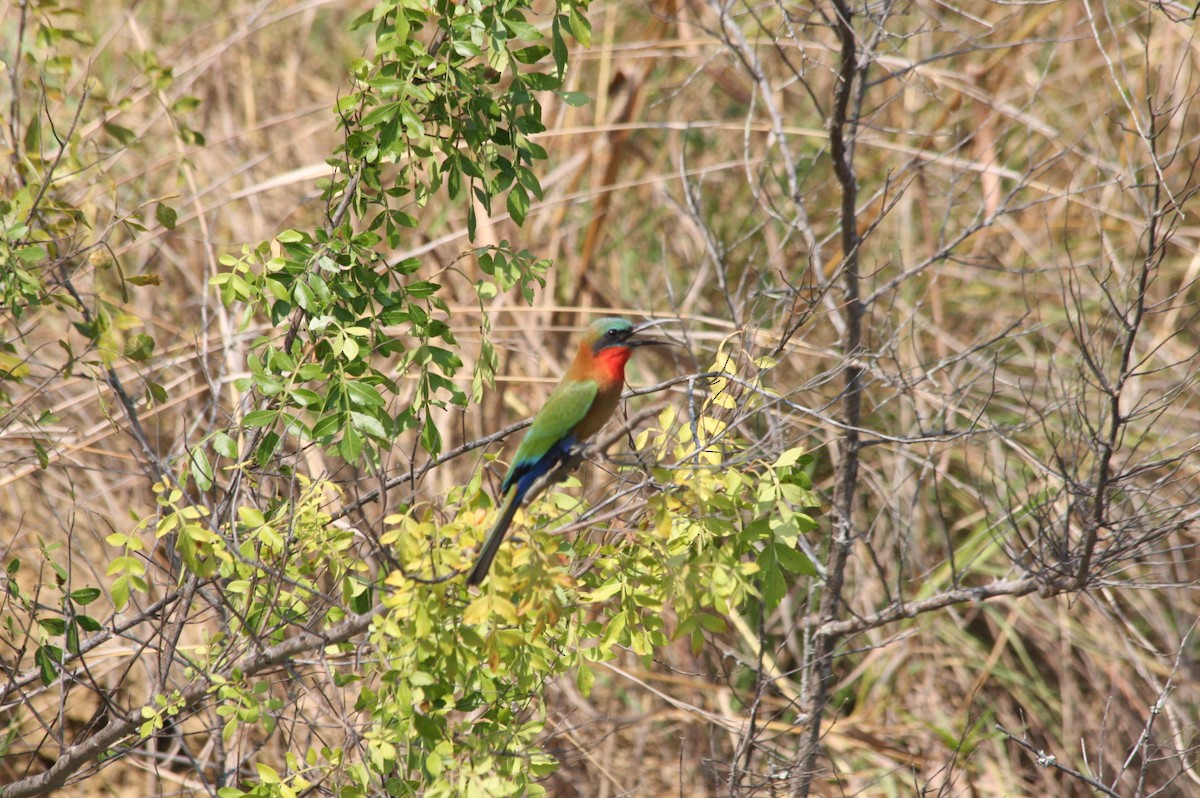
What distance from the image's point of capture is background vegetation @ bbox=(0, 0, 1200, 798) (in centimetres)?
268

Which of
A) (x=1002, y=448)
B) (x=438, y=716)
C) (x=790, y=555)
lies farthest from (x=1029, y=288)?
(x=438, y=716)

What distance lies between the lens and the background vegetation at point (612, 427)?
268 centimetres

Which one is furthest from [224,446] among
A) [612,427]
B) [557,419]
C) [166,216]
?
[612,427]

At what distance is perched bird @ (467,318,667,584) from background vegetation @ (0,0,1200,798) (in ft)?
0.64

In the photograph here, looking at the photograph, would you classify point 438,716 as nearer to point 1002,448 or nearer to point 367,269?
point 367,269

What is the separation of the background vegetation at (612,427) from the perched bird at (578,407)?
19 centimetres

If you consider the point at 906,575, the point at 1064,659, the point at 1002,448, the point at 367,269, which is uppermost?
the point at 367,269

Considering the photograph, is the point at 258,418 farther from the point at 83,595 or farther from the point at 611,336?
the point at 611,336

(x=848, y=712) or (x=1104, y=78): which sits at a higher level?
(x=1104, y=78)

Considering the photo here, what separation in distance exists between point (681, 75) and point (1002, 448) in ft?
9.85


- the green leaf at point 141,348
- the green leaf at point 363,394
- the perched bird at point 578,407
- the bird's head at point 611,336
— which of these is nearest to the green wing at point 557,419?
the perched bird at point 578,407

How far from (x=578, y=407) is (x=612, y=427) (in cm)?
97

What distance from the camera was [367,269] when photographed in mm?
2869

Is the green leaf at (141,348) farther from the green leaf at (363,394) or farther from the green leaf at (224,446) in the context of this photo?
the green leaf at (363,394)
